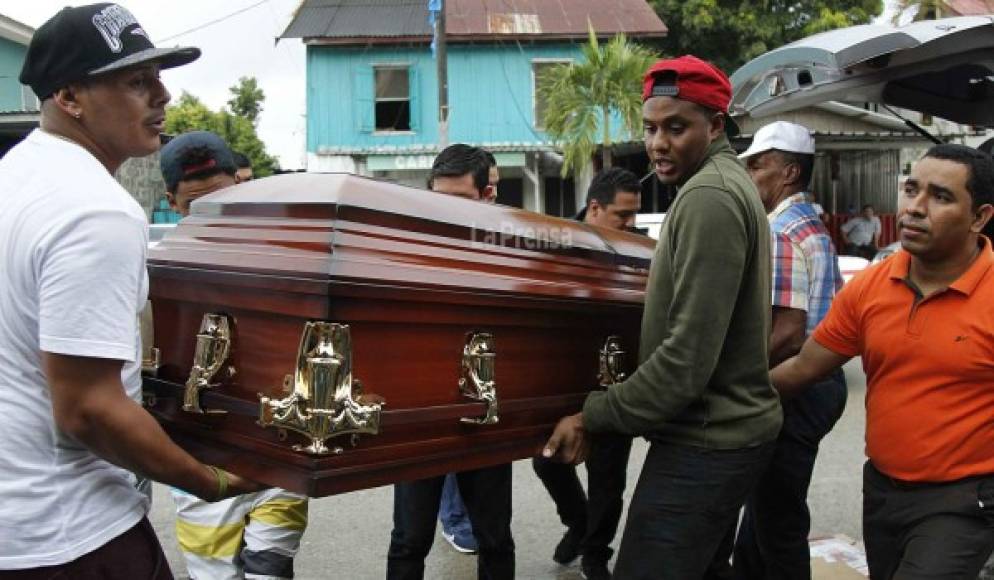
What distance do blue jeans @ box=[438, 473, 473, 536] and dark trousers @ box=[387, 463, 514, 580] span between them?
3.72 ft

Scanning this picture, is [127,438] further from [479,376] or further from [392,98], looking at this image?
[392,98]

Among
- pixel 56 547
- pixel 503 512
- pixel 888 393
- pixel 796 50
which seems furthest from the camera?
pixel 796 50

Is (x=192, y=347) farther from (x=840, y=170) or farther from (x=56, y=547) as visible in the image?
(x=840, y=170)

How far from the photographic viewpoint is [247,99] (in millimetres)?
42281

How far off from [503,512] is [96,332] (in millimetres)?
1816

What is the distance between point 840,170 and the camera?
17484 millimetres

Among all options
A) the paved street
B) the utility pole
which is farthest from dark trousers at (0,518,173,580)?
the utility pole

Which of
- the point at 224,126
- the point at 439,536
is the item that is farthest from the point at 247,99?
the point at 439,536

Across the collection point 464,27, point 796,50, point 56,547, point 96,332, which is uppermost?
point 464,27

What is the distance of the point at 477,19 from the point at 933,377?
15462mm

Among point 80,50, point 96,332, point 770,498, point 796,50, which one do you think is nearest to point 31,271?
point 96,332

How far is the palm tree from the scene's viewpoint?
12.4m

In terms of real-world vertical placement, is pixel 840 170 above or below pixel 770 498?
above

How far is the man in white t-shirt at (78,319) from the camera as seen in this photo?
4.71ft
